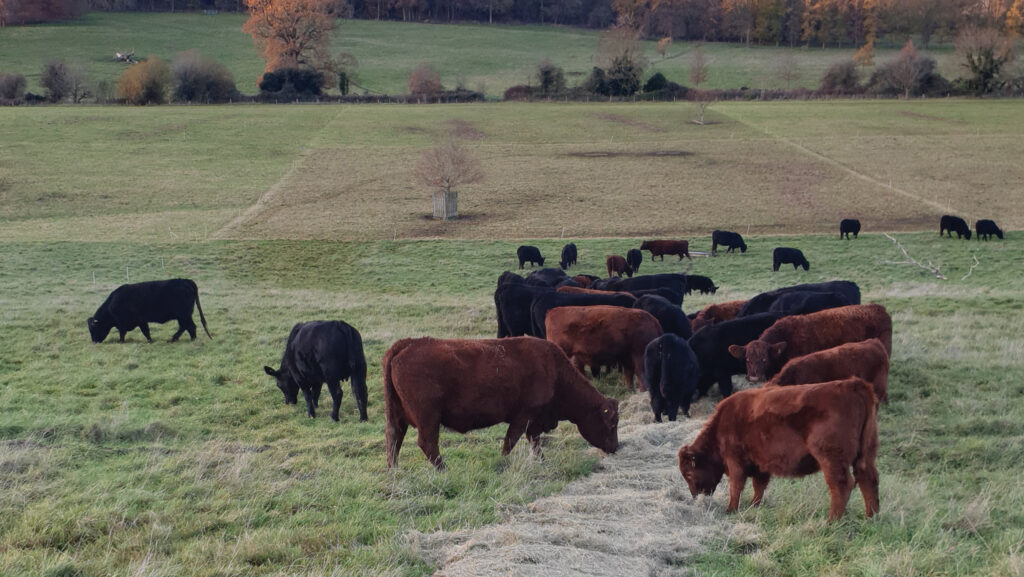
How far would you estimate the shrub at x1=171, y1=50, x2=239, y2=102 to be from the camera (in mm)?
83438

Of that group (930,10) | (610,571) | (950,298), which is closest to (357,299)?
(950,298)

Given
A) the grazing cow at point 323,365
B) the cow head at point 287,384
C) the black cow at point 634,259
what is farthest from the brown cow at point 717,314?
the black cow at point 634,259

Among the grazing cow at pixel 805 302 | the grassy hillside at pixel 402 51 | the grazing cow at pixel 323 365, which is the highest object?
the grassy hillside at pixel 402 51

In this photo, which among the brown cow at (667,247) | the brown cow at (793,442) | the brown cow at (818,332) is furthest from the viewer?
the brown cow at (667,247)

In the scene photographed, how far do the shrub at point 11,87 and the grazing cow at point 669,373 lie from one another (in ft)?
275

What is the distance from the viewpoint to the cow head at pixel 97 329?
707 inches

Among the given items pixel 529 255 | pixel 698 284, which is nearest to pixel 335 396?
pixel 698 284

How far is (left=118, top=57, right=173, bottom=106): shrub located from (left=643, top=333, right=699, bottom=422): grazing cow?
7951 cm

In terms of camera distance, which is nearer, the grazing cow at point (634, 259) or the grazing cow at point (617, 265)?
the grazing cow at point (617, 265)

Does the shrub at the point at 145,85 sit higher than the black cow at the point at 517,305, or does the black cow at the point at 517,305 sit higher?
the shrub at the point at 145,85

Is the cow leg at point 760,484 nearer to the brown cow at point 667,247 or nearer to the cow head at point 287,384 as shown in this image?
the cow head at point 287,384

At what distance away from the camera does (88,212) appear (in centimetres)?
4362

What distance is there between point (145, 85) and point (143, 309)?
7026 centimetres

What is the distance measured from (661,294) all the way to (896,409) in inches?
290
